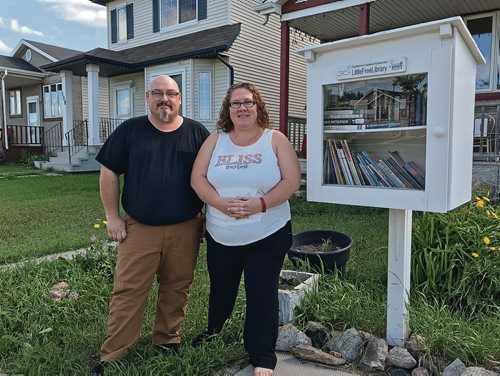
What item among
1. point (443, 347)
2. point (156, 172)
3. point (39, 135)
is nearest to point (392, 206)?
point (443, 347)

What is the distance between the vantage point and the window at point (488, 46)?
8531mm

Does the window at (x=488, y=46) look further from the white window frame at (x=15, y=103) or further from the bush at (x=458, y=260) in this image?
the white window frame at (x=15, y=103)

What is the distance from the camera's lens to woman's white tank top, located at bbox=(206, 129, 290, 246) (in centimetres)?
228

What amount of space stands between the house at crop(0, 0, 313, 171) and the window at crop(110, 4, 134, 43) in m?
0.03

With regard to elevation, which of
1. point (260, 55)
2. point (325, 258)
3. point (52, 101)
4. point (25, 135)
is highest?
point (260, 55)

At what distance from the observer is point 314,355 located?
2467 millimetres

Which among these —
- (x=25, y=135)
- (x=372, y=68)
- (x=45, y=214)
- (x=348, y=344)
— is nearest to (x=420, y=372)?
(x=348, y=344)

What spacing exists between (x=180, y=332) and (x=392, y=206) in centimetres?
159

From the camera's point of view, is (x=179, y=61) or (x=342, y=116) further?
(x=179, y=61)

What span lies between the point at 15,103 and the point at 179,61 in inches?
507

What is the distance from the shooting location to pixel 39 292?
128 inches

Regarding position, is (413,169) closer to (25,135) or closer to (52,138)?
(52,138)

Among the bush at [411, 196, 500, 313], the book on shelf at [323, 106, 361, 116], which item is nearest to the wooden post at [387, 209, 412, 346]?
the book on shelf at [323, 106, 361, 116]

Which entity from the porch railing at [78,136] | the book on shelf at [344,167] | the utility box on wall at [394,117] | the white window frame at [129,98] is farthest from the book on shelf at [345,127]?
the white window frame at [129,98]
